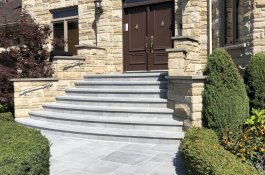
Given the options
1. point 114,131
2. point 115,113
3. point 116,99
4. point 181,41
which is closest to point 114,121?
point 114,131

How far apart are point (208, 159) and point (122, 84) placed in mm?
5043

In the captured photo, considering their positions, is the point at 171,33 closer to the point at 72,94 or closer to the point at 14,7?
the point at 72,94

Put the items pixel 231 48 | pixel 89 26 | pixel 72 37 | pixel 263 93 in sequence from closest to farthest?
pixel 263 93 < pixel 231 48 < pixel 89 26 < pixel 72 37

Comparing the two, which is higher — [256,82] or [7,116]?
[256,82]

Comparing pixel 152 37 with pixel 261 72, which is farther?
pixel 152 37

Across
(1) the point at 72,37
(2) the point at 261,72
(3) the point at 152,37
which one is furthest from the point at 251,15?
(1) the point at 72,37

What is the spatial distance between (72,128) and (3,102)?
3.98 meters

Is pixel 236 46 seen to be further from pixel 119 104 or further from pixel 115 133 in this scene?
pixel 115 133

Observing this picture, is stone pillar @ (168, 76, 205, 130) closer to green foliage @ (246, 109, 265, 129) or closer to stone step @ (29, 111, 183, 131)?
stone step @ (29, 111, 183, 131)

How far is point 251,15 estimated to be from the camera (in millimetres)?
7355

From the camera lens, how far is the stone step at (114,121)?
6.14 meters

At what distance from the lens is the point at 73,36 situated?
476 inches

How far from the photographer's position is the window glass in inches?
468

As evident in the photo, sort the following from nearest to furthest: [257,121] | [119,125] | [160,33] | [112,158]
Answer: [112,158], [257,121], [119,125], [160,33]
